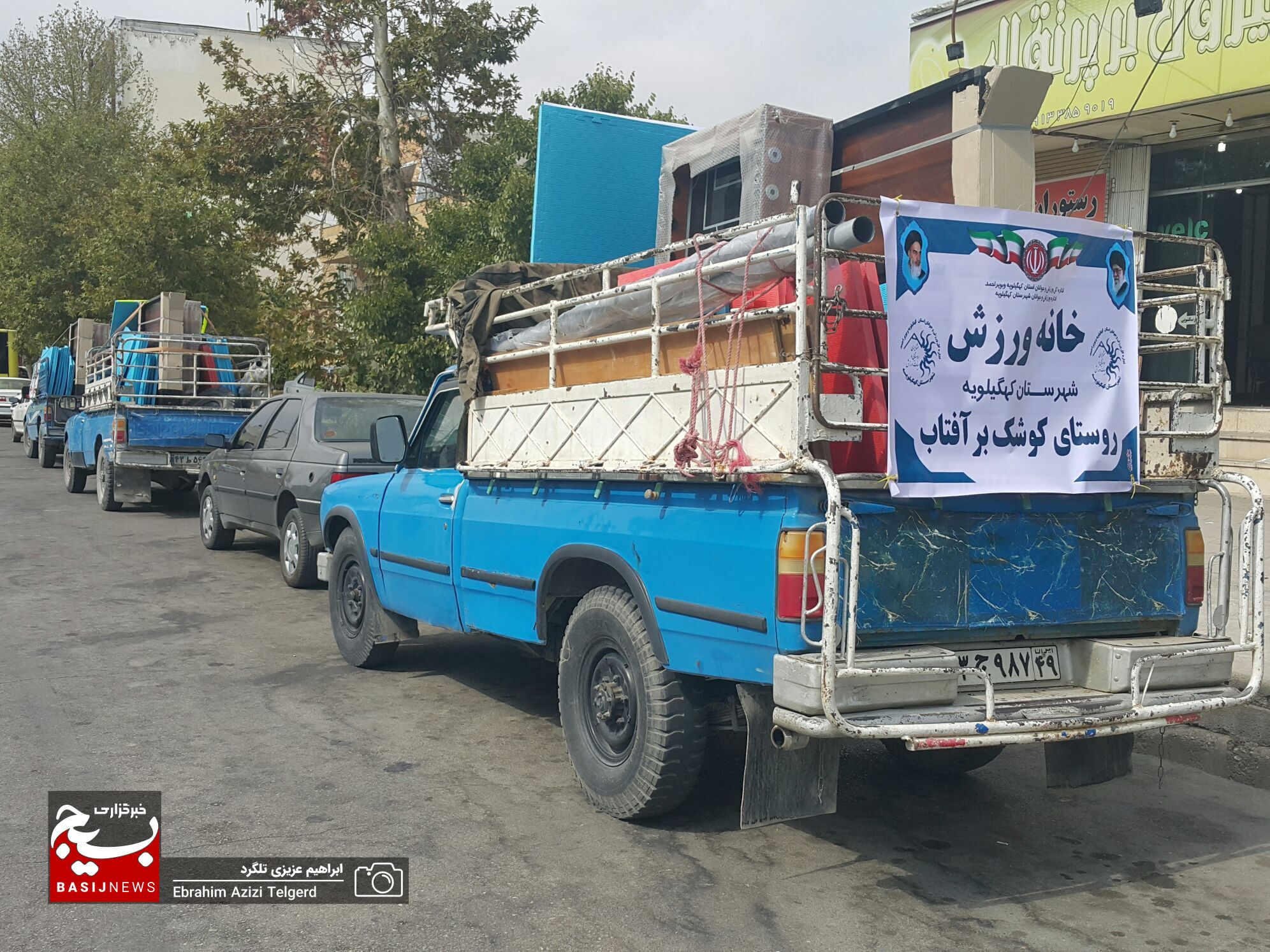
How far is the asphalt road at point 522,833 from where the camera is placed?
368cm

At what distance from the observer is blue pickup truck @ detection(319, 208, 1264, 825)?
12.3ft

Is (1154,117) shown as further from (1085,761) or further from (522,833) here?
(522,833)

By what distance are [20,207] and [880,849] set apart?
3449cm

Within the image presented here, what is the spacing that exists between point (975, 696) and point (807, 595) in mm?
741

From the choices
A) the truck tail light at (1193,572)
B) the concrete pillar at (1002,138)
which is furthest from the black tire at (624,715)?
the concrete pillar at (1002,138)

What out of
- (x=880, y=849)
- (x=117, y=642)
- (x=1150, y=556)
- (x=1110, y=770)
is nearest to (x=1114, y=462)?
(x=1150, y=556)

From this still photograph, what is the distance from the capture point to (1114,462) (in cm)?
444

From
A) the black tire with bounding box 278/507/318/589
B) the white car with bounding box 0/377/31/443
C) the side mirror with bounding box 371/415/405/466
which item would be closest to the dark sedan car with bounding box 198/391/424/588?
the black tire with bounding box 278/507/318/589

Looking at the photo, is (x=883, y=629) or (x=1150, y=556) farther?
(x=1150, y=556)

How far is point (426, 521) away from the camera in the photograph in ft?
20.6

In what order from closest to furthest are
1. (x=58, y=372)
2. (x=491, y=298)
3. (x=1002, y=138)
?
1. (x=491, y=298)
2. (x=1002, y=138)
3. (x=58, y=372)

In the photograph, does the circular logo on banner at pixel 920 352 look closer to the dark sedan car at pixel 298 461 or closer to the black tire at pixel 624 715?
the black tire at pixel 624 715

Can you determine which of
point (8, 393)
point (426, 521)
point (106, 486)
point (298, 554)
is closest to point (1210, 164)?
point (298, 554)

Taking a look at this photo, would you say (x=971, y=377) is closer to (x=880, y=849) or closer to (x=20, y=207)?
(x=880, y=849)
